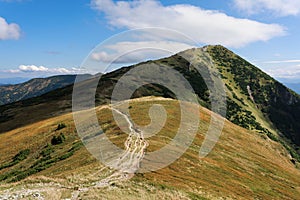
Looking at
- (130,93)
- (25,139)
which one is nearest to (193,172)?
(25,139)

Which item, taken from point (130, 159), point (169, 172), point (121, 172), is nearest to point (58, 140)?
point (130, 159)

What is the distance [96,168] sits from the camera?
139 ft

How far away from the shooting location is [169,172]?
1726 inches

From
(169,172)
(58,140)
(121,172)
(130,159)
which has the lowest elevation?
(58,140)

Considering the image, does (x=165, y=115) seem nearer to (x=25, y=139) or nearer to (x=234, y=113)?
(x=25, y=139)

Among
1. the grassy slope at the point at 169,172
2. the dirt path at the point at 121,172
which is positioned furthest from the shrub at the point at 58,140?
the dirt path at the point at 121,172

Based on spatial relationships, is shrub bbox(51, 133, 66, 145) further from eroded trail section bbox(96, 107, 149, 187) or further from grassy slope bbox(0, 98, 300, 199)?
eroded trail section bbox(96, 107, 149, 187)

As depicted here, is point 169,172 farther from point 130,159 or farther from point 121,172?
point 130,159

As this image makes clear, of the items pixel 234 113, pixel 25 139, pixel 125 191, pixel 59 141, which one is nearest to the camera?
pixel 125 191

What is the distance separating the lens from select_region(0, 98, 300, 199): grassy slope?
119 ft

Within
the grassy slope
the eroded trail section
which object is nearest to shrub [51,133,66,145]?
the grassy slope

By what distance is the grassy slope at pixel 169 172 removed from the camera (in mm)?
36312

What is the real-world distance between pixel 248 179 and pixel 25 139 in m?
58.1

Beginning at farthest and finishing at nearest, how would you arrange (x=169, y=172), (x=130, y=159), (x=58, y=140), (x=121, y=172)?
(x=58, y=140) → (x=130, y=159) → (x=169, y=172) → (x=121, y=172)
